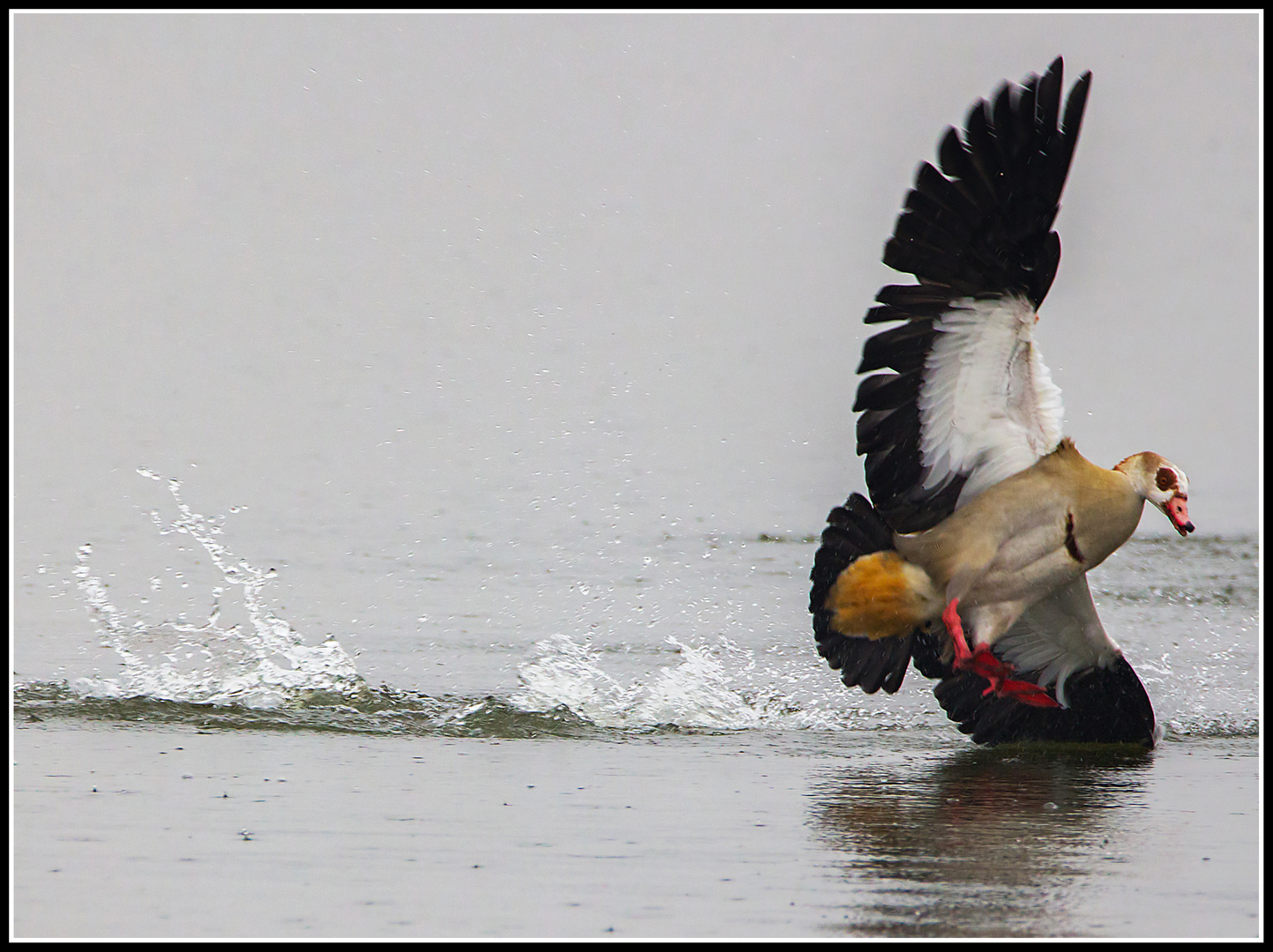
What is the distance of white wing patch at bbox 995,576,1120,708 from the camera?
21.1 feet

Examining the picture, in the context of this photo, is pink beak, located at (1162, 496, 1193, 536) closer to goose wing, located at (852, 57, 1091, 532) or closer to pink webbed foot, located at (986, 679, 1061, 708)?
goose wing, located at (852, 57, 1091, 532)

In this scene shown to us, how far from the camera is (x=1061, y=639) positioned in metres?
6.56

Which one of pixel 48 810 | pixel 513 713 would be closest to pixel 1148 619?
pixel 513 713

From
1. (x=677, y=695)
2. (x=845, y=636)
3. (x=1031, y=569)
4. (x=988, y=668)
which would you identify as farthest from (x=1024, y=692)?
(x=677, y=695)

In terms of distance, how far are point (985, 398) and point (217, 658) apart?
3.88 m

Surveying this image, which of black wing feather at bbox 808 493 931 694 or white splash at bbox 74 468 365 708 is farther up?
black wing feather at bbox 808 493 931 694

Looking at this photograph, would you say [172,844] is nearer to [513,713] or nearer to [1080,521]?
[513,713]

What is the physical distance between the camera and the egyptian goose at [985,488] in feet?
18.8

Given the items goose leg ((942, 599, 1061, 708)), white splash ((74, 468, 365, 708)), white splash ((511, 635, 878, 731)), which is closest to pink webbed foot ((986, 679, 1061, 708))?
goose leg ((942, 599, 1061, 708))

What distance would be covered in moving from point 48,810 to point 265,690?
2.03 metres

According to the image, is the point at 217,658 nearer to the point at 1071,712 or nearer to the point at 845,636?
the point at 845,636

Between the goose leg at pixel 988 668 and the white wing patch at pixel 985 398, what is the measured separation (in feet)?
1.66

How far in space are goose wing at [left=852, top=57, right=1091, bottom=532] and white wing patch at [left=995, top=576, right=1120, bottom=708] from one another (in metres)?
0.63

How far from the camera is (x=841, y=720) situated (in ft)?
22.3
